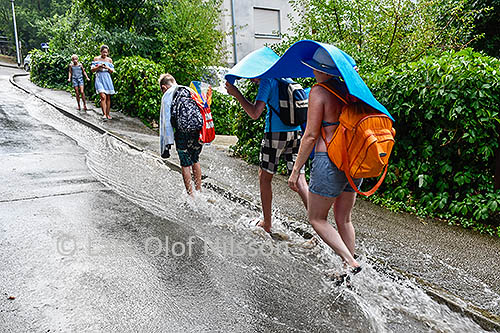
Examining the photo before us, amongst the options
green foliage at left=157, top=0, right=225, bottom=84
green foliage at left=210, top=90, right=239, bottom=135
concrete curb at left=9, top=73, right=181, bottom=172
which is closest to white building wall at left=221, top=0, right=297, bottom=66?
green foliage at left=157, top=0, right=225, bottom=84

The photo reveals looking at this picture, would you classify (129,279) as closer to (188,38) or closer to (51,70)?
(188,38)

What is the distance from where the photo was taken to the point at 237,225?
4.93 metres

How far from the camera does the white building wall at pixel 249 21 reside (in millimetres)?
20031

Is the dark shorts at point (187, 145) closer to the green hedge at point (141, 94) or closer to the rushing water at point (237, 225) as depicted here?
the rushing water at point (237, 225)

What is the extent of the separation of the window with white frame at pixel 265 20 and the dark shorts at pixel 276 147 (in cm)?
1785

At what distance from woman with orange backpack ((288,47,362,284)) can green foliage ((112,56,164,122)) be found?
29.1 ft

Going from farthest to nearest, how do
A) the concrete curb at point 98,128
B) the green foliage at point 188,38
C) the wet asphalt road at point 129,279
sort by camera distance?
the green foliage at point 188,38 < the concrete curb at point 98,128 < the wet asphalt road at point 129,279

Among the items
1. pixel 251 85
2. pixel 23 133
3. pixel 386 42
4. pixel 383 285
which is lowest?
pixel 383 285

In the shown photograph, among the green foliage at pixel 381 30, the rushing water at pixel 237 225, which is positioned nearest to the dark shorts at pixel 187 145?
the rushing water at pixel 237 225

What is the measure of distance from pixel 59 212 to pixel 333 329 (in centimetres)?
363

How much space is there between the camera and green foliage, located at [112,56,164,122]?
11.5 m

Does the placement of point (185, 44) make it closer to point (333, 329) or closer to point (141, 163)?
point (141, 163)

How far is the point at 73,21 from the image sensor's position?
72.7 feet

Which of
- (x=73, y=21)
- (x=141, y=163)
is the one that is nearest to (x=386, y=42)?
(x=141, y=163)
